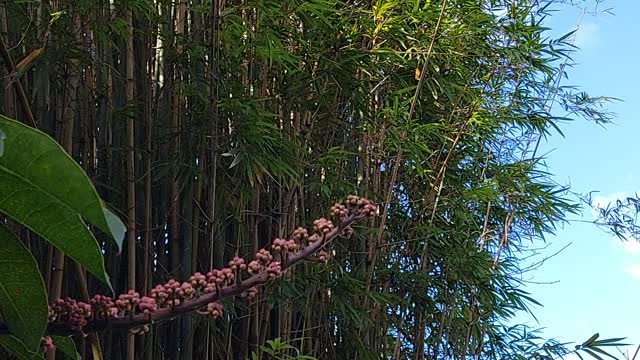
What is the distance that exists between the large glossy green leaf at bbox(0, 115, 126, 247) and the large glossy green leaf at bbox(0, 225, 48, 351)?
0.14 meters

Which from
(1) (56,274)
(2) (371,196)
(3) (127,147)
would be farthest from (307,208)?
(1) (56,274)

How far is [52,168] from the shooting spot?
62 centimetres

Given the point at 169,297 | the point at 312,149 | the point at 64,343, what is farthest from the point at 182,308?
the point at 312,149

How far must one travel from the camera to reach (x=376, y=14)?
2.96 m

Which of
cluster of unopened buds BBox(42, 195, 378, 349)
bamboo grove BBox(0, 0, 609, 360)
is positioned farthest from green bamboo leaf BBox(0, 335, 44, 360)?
bamboo grove BBox(0, 0, 609, 360)

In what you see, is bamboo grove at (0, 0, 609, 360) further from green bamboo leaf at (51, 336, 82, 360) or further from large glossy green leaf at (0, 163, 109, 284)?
large glossy green leaf at (0, 163, 109, 284)

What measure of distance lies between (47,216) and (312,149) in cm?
241

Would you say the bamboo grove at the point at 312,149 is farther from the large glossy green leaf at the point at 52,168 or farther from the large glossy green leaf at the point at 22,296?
the large glossy green leaf at the point at 52,168

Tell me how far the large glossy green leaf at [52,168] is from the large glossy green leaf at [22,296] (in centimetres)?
14

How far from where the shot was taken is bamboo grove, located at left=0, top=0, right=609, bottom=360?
242 cm

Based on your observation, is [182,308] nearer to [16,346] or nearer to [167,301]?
[167,301]

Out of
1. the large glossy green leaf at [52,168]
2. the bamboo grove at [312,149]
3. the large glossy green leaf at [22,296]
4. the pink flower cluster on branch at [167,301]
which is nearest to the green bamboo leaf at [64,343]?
the pink flower cluster on branch at [167,301]

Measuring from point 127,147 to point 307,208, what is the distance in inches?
31.7

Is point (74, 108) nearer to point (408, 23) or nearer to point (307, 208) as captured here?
point (307, 208)
